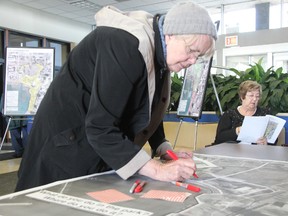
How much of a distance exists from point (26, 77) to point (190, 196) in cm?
408

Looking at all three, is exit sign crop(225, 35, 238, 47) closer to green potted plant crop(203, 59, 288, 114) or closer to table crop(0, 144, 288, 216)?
green potted plant crop(203, 59, 288, 114)

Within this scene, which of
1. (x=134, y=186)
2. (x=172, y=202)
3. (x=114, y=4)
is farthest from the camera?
(x=114, y=4)

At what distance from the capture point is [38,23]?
8219mm

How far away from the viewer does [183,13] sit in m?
0.90

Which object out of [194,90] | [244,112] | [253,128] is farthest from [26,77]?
[253,128]

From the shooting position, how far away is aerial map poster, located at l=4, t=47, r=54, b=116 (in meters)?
4.42

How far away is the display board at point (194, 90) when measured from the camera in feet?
11.9

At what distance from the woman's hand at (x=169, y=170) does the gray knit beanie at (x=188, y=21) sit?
353mm

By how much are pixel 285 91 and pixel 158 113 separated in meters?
2.83

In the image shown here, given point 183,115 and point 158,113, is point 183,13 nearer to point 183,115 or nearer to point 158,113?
point 158,113

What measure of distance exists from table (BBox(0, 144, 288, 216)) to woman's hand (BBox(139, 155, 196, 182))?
0.07 feet

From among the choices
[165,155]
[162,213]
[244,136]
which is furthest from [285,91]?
[162,213]

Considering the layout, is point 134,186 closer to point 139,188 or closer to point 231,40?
point 139,188

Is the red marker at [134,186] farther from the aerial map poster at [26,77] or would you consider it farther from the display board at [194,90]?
the aerial map poster at [26,77]
